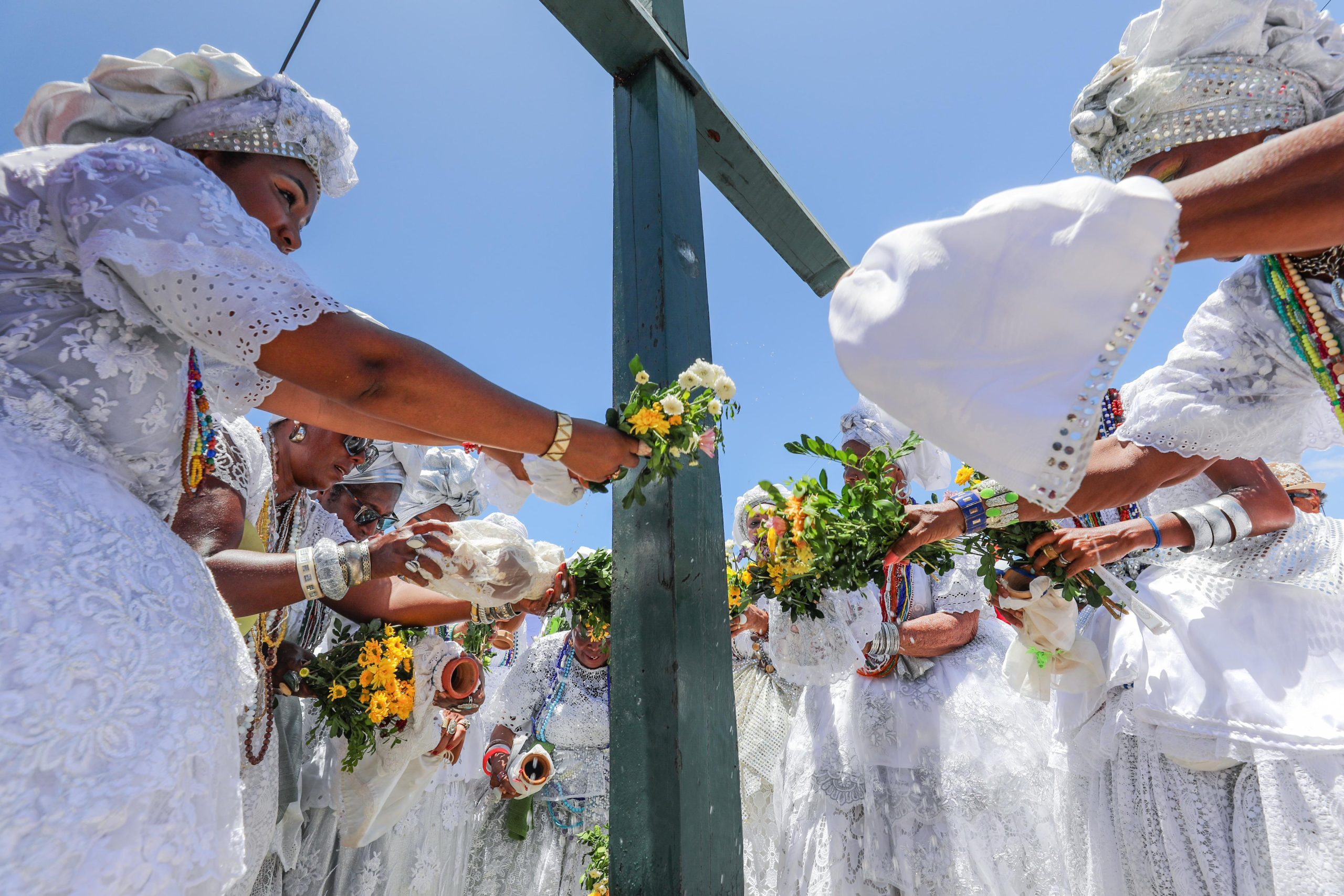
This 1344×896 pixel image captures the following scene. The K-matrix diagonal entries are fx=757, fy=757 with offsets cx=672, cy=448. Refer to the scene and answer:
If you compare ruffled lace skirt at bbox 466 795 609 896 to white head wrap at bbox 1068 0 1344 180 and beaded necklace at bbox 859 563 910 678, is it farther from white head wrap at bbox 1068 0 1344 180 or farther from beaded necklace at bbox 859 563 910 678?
white head wrap at bbox 1068 0 1344 180

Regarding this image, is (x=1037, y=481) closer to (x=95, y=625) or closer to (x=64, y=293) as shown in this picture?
(x=95, y=625)

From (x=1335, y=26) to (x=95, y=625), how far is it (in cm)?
329

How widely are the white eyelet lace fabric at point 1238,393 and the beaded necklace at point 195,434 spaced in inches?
104

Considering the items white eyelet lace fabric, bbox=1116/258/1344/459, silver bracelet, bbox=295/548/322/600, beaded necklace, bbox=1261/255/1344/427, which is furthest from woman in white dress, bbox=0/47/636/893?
beaded necklace, bbox=1261/255/1344/427

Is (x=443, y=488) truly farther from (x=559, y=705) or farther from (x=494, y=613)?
(x=494, y=613)

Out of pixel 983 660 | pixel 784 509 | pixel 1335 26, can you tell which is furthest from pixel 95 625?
pixel 983 660

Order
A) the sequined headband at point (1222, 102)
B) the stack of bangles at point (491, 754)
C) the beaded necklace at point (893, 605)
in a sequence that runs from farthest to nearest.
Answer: the stack of bangles at point (491, 754), the beaded necklace at point (893, 605), the sequined headband at point (1222, 102)

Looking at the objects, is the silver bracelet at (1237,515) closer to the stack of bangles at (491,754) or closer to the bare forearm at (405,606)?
the bare forearm at (405,606)

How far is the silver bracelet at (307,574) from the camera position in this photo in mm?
2658


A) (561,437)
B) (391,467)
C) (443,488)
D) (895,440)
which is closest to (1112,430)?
(895,440)

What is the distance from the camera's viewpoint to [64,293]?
4.92ft

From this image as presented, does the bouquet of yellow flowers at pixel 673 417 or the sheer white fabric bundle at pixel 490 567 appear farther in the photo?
the sheer white fabric bundle at pixel 490 567

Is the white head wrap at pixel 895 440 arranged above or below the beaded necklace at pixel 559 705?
above

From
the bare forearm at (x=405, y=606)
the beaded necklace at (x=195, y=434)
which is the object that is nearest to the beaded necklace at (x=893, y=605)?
the bare forearm at (x=405, y=606)
